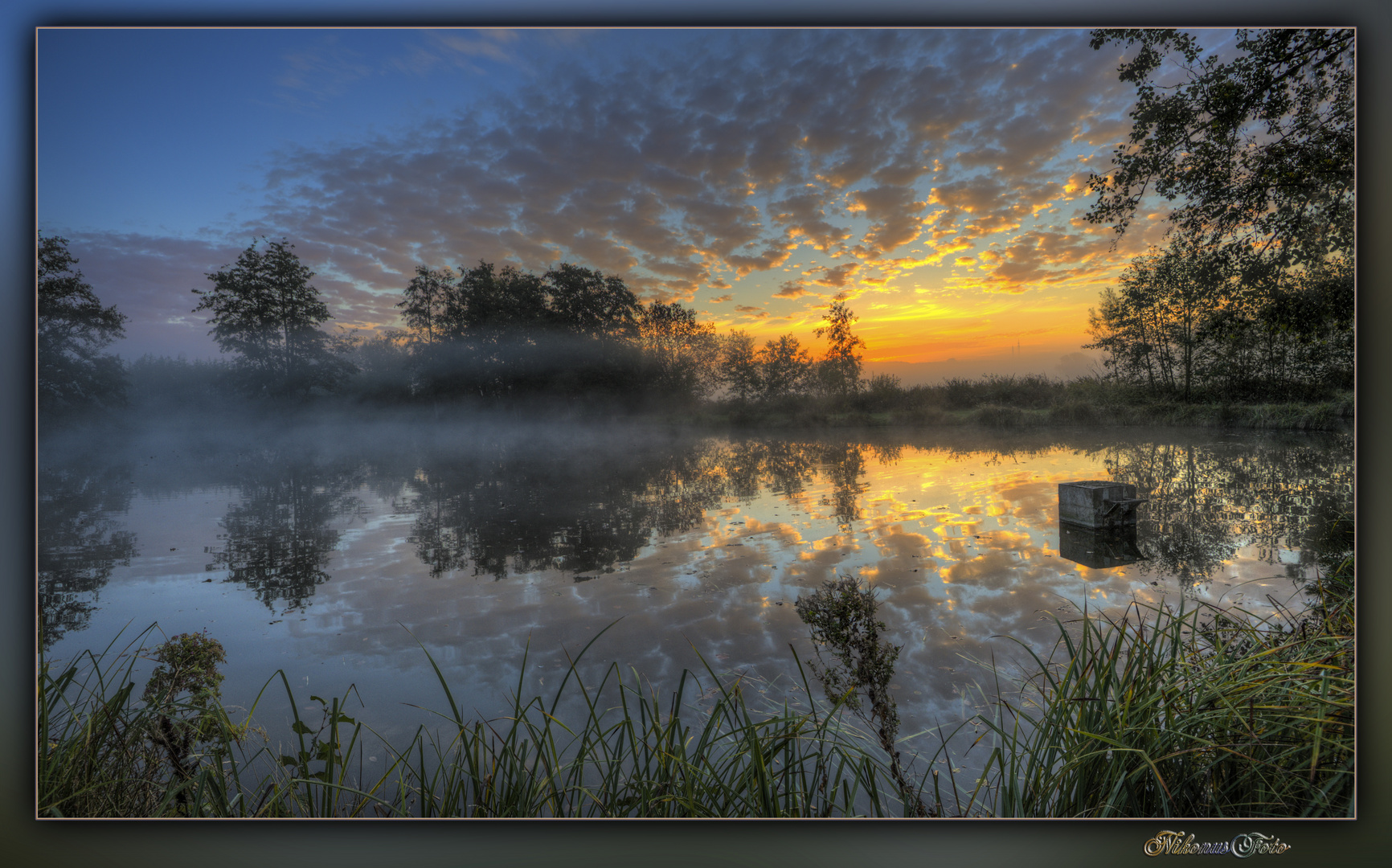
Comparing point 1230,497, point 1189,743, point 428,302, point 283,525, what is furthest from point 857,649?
point 1230,497

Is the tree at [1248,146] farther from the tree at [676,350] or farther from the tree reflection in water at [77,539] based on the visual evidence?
the tree reflection in water at [77,539]

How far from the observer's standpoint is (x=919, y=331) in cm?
289

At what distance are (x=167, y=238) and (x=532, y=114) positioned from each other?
1935 mm

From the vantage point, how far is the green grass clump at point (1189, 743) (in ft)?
4.50

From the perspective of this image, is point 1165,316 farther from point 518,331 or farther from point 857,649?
point 518,331

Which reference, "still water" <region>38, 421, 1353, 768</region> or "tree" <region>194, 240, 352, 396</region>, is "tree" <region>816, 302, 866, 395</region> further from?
"tree" <region>194, 240, 352, 396</region>

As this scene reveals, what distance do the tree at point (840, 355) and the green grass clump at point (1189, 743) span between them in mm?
2013

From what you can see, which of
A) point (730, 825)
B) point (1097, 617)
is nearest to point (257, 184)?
point (730, 825)

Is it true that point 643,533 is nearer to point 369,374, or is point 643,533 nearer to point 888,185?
point 369,374

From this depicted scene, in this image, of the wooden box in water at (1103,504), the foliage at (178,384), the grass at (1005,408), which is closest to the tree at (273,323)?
the foliage at (178,384)

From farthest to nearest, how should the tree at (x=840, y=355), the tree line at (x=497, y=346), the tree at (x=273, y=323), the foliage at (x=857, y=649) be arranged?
the tree at (x=840, y=355) → the tree line at (x=497, y=346) → the tree at (x=273, y=323) → the foliage at (x=857, y=649)

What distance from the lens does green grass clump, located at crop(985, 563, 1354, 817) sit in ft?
4.50

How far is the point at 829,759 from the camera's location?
137 centimetres

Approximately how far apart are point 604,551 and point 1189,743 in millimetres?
3444
